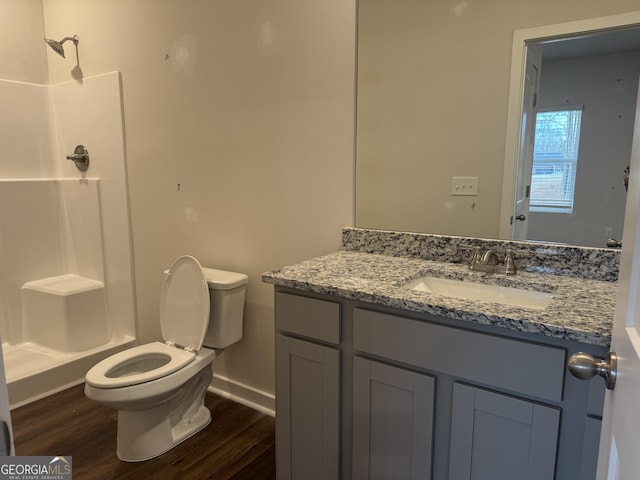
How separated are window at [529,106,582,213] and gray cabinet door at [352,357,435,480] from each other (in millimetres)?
794

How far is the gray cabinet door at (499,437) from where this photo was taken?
1.10 metres

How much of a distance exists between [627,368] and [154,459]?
196 centimetres

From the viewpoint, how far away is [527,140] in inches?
63.9

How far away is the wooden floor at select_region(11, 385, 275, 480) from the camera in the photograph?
6.35 ft

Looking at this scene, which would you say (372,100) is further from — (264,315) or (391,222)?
(264,315)

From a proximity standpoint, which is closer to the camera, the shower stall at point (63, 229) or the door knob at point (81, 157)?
the shower stall at point (63, 229)

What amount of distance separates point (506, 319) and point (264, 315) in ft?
4.66

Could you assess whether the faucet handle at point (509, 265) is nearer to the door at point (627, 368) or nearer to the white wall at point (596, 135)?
the white wall at point (596, 135)

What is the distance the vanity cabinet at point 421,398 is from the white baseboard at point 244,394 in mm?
709

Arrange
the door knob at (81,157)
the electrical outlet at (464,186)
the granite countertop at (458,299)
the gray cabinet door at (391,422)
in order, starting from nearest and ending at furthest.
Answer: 1. the granite countertop at (458,299)
2. the gray cabinet door at (391,422)
3. the electrical outlet at (464,186)
4. the door knob at (81,157)

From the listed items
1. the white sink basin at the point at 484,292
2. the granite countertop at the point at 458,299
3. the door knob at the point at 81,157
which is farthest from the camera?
the door knob at the point at 81,157

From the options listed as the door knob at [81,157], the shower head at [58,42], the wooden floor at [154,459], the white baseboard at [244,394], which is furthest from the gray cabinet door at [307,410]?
the shower head at [58,42]

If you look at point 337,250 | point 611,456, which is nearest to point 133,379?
point 337,250

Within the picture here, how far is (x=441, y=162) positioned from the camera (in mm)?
1785
